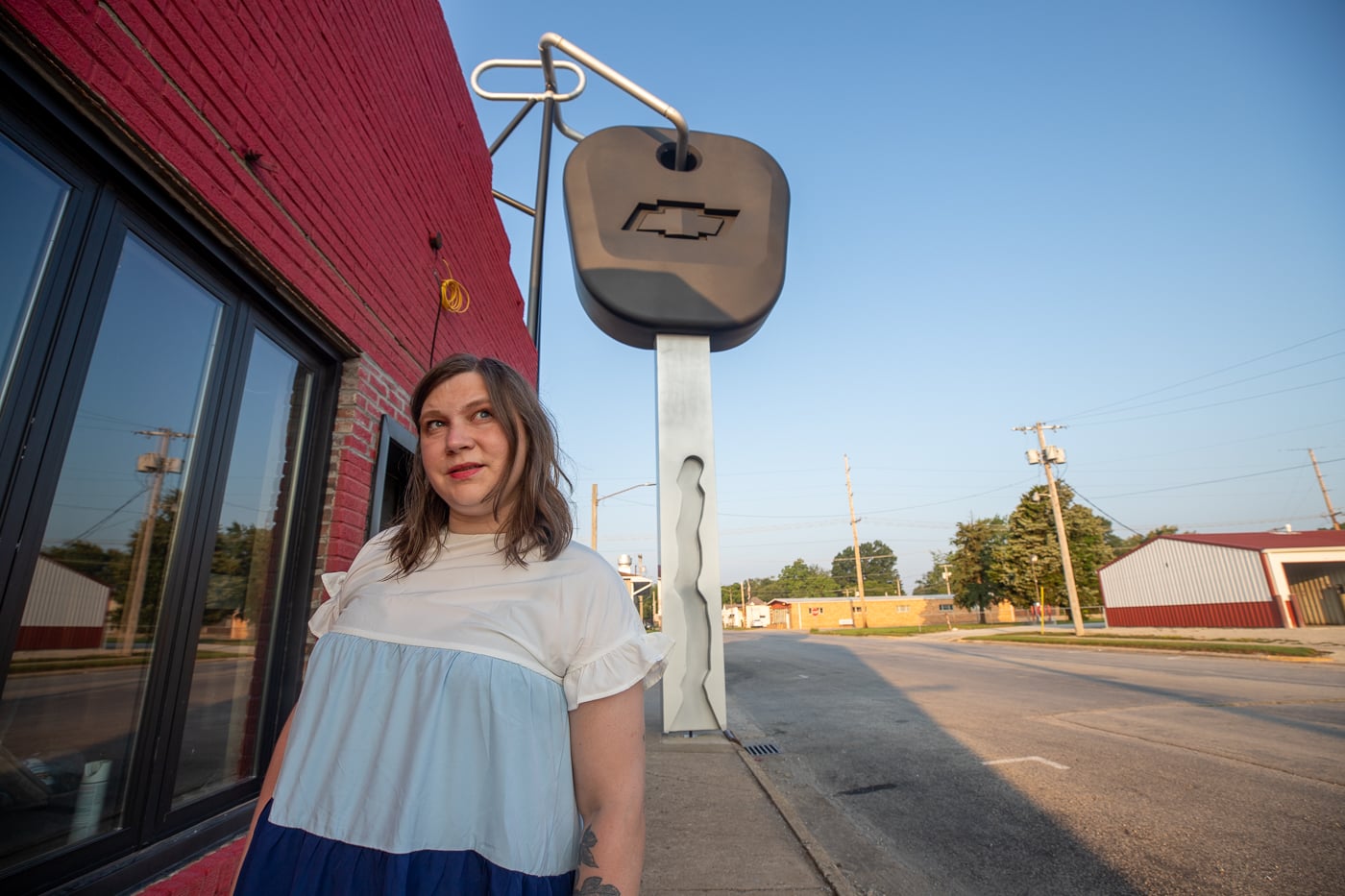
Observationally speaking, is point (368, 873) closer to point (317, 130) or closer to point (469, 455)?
point (469, 455)

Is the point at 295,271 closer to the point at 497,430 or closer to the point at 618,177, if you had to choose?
the point at 497,430

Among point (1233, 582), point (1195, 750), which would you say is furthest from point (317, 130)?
point (1233, 582)

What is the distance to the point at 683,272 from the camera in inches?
189

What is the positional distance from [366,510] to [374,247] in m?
1.25

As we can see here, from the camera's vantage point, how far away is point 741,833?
9.81 feet

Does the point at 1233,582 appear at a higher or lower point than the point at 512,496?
higher

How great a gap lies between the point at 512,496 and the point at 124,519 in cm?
134

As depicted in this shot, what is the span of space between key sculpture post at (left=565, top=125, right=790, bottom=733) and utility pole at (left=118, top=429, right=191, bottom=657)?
314 centimetres

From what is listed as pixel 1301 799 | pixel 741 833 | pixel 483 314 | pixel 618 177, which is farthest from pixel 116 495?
pixel 1301 799

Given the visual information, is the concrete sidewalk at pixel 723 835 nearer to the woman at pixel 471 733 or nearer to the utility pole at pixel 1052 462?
the woman at pixel 471 733

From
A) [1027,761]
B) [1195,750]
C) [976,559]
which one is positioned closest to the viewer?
[1027,761]

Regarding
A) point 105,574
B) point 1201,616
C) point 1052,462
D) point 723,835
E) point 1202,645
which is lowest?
point 723,835

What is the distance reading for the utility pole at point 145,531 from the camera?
1812 millimetres

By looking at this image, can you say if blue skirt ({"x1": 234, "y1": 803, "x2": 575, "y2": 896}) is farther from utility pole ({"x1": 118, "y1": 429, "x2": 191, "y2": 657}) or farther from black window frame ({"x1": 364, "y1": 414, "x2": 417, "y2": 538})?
black window frame ({"x1": 364, "y1": 414, "x2": 417, "y2": 538})
